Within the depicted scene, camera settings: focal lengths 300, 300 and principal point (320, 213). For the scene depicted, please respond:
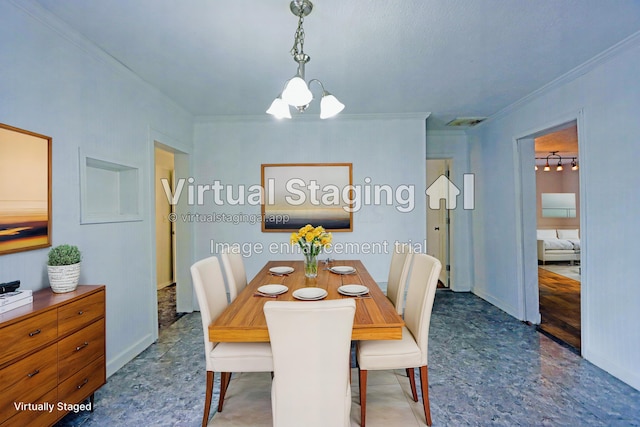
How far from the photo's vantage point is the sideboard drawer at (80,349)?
5.51 feet

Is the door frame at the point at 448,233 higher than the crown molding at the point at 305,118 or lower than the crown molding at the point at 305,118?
lower

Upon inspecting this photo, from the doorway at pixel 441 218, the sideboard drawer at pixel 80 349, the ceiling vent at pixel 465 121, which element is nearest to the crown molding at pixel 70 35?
the sideboard drawer at pixel 80 349

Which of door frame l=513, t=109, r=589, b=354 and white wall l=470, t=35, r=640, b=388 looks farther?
door frame l=513, t=109, r=589, b=354

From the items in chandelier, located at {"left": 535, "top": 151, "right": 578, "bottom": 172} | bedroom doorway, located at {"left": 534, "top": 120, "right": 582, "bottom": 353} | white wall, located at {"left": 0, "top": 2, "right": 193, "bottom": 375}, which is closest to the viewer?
white wall, located at {"left": 0, "top": 2, "right": 193, "bottom": 375}

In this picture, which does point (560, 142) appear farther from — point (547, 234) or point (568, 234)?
point (568, 234)

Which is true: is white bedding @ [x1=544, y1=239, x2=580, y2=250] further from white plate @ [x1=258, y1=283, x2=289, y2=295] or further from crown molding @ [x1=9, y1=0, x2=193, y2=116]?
crown molding @ [x1=9, y1=0, x2=193, y2=116]

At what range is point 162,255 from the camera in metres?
5.16

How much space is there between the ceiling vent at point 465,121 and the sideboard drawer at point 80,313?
4.41 metres

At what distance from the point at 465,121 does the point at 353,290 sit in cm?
340

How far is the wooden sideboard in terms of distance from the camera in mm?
1382

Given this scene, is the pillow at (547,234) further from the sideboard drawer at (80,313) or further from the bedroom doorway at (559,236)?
the sideboard drawer at (80,313)

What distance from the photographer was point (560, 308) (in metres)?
3.95

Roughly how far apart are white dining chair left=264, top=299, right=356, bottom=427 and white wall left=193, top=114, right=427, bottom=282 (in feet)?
8.73

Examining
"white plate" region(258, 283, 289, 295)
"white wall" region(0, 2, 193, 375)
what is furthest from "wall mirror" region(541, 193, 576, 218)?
"white wall" region(0, 2, 193, 375)
